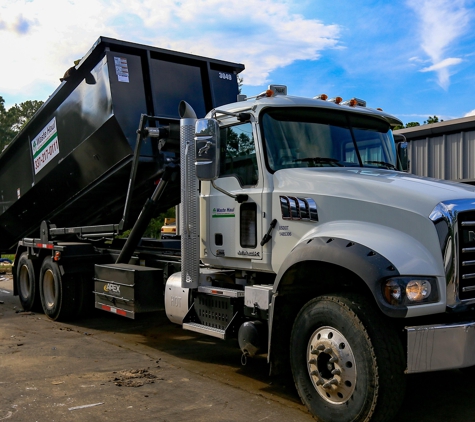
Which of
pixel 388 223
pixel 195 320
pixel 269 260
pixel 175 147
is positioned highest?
pixel 175 147

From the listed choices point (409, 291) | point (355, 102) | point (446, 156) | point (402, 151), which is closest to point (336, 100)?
point (355, 102)

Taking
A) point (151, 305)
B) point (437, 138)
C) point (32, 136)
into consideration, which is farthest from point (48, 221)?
point (437, 138)

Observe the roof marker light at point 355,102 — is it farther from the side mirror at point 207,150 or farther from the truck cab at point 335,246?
the side mirror at point 207,150

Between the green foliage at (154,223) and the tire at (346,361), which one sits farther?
the green foliage at (154,223)

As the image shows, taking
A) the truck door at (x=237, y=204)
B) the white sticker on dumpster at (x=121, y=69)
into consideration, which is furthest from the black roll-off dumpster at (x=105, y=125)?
the truck door at (x=237, y=204)

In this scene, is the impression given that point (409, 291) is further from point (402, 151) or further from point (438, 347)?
point (402, 151)

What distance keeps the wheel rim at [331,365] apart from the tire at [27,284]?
614 centimetres

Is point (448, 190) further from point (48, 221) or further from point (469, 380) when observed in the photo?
point (48, 221)

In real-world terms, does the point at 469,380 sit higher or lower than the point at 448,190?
lower

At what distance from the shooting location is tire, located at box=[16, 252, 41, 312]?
9.03 metres

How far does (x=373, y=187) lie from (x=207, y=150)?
1.44m

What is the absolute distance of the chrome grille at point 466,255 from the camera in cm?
380

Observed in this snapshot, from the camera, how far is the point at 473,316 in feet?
12.7

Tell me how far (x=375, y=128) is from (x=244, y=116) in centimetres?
143
